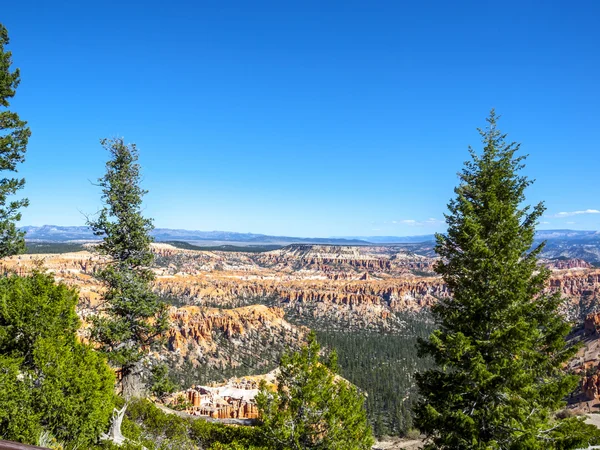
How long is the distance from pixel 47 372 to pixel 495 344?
1390 centimetres

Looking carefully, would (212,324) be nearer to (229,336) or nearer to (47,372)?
(229,336)

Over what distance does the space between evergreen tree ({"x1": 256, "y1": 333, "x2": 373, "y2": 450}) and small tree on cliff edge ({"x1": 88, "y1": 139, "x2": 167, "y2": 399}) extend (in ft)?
33.9

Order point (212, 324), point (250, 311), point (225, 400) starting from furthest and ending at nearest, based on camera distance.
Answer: point (250, 311) < point (212, 324) < point (225, 400)

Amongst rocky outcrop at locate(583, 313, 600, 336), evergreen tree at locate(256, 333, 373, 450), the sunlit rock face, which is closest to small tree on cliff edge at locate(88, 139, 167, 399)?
evergreen tree at locate(256, 333, 373, 450)

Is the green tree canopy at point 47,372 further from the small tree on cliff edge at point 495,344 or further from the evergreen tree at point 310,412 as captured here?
the small tree on cliff edge at point 495,344

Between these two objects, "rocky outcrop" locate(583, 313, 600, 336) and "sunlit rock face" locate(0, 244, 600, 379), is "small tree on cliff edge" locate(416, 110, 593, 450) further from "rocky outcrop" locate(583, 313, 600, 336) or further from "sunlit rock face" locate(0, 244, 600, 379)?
"rocky outcrop" locate(583, 313, 600, 336)

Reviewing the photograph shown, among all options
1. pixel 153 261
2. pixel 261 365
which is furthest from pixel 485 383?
pixel 261 365

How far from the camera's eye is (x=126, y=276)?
20453 millimetres

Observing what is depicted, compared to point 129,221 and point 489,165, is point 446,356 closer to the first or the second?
point 489,165

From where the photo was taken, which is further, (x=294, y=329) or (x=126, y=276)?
(x=294, y=329)

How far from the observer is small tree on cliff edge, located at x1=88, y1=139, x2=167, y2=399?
1981cm

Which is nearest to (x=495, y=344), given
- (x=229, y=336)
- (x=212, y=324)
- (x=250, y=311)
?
(x=229, y=336)

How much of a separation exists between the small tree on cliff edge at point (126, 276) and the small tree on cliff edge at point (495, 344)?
Answer: 45.8 ft

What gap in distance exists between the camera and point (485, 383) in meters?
12.3
